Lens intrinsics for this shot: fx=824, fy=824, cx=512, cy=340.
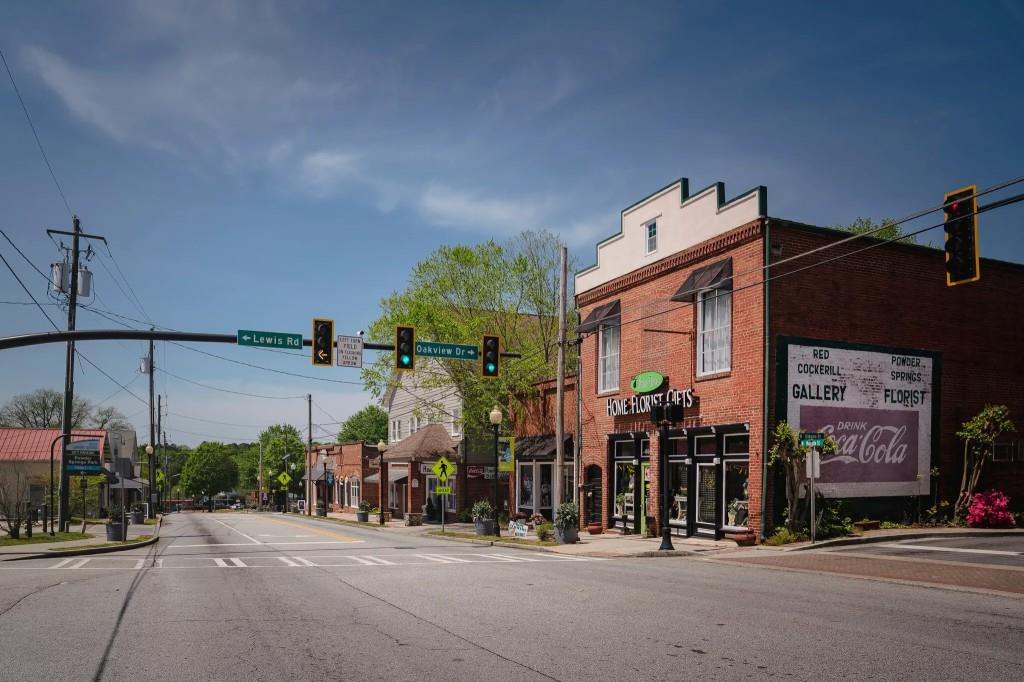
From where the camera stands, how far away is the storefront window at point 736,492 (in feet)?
75.5

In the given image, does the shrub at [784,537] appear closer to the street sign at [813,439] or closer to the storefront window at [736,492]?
the storefront window at [736,492]

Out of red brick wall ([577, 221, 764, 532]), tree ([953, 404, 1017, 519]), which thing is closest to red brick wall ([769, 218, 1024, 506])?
tree ([953, 404, 1017, 519])

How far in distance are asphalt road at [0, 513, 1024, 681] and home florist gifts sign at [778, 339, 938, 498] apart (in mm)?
6700

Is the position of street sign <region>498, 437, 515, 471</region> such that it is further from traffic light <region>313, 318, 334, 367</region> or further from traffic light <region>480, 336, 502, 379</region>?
traffic light <region>313, 318, 334, 367</region>

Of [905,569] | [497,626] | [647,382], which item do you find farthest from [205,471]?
[497,626]

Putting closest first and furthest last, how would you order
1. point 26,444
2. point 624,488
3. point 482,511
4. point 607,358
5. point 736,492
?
point 736,492
point 624,488
point 607,358
point 482,511
point 26,444

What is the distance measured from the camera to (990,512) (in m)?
23.7

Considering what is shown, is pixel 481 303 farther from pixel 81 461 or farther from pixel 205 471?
pixel 205 471

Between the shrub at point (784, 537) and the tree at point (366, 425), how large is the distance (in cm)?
9977

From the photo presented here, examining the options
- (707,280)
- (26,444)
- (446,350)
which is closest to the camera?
(707,280)

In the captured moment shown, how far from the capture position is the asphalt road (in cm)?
793

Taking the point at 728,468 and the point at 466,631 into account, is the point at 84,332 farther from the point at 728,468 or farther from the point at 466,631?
the point at 728,468

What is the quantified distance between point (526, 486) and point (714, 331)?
50.4 feet

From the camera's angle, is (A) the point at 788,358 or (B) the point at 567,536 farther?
(B) the point at 567,536
